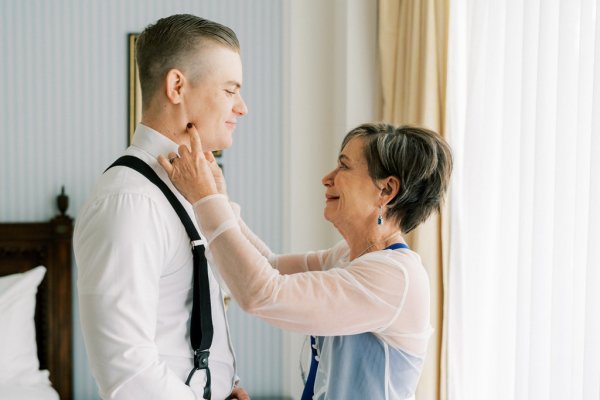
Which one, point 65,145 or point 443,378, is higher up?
point 65,145

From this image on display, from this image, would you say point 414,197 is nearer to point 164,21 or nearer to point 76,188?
point 164,21

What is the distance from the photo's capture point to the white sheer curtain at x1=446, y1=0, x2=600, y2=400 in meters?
1.65

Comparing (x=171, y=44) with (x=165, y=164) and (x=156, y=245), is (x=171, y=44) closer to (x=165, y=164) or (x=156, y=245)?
(x=165, y=164)

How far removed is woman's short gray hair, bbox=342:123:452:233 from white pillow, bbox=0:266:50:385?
205 centimetres

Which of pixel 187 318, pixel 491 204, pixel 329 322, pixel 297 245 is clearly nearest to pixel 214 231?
pixel 187 318

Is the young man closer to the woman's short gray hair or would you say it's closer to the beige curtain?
the woman's short gray hair

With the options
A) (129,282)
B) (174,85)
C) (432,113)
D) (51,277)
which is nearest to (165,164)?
(174,85)

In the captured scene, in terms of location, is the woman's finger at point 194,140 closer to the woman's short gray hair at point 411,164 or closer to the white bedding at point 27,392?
the woman's short gray hair at point 411,164

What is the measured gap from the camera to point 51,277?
303cm

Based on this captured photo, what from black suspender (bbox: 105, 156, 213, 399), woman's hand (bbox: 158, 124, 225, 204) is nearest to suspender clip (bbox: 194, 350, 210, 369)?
black suspender (bbox: 105, 156, 213, 399)

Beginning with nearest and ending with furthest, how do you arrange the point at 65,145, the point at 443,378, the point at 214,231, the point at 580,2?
1. the point at 214,231
2. the point at 580,2
3. the point at 443,378
4. the point at 65,145

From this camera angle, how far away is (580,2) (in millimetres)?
1687

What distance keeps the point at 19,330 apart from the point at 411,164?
7.11 ft

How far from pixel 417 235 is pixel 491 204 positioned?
383 mm
